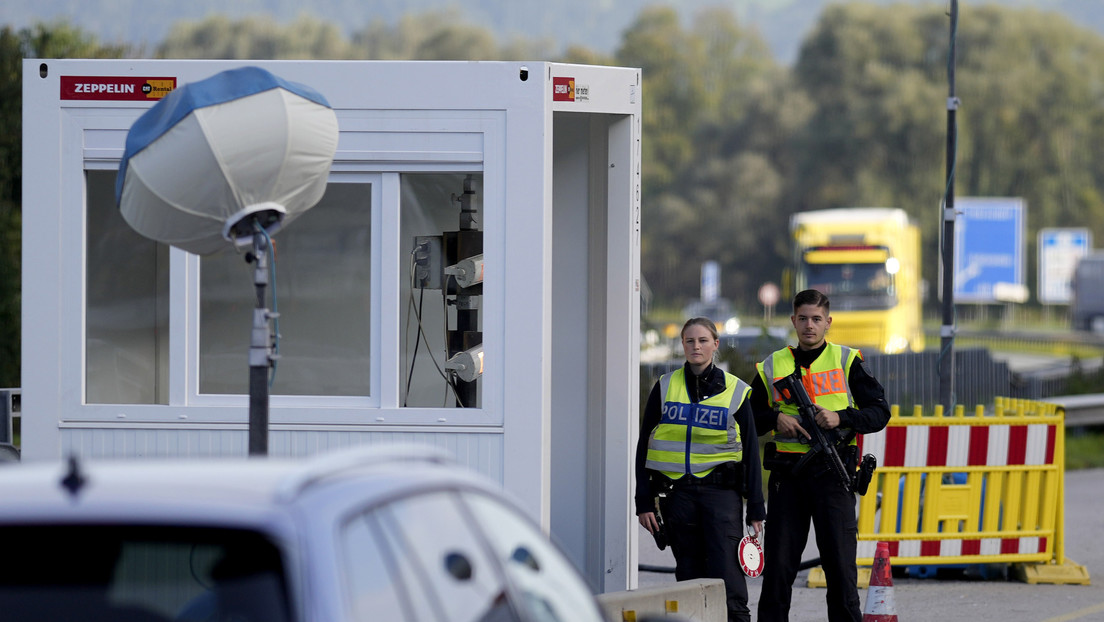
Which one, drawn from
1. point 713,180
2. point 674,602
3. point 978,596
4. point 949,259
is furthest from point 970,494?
point 713,180

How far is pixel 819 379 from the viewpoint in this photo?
285 inches

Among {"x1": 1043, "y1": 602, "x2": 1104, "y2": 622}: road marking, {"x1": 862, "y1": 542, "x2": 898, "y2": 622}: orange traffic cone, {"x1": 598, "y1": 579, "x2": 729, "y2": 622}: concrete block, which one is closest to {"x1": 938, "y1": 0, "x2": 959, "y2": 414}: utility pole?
{"x1": 1043, "y1": 602, "x2": 1104, "y2": 622}: road marking

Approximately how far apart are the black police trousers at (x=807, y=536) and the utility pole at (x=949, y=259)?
387 cm

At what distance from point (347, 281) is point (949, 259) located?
18.3 ft

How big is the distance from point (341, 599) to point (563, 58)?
79.6m

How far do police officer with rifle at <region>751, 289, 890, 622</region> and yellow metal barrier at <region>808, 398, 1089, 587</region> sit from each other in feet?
7.87

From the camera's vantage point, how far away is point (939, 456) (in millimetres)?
9625

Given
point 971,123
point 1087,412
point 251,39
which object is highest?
point 251,39

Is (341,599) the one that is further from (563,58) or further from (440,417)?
(563,58)

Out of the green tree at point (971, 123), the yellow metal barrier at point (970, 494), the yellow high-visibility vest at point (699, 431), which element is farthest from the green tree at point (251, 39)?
the yellow high-visibility vest at point (699, 431)

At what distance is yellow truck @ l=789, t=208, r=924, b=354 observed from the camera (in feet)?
98.6

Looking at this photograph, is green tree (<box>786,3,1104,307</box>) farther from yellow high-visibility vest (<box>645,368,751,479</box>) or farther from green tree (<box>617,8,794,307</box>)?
yellow high-visibility vest (<box>645,368,751,479</box>)

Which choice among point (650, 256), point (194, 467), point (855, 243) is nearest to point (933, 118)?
point (650, 256)

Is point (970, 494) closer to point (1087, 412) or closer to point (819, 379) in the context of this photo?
point (819, 379)
